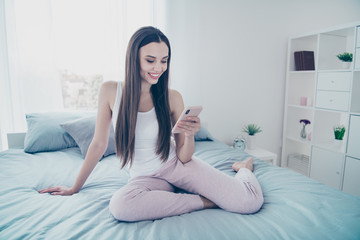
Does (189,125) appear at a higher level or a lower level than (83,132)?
higher

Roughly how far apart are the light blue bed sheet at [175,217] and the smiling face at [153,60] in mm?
602

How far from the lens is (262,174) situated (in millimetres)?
1376

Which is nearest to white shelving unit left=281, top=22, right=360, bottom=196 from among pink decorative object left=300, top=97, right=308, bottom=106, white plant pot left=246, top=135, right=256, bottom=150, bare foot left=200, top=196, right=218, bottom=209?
pink decorative object left=300, top=97, right=308, bottom=106

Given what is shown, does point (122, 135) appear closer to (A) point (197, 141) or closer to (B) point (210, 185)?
(B) point (210, 185)

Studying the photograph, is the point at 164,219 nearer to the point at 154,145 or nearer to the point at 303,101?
the point at 154,145

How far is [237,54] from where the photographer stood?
2.62 meters

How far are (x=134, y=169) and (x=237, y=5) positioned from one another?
2175 mm

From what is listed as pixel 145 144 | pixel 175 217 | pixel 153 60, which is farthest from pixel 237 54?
pixel 175 217

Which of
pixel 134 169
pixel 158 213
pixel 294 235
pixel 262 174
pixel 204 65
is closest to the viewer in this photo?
pixel 294 235

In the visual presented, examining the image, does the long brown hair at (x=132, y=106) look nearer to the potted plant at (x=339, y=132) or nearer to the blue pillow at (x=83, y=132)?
the blue pillow at (x=83, y=132)

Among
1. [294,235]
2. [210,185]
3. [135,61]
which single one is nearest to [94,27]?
[135,61]

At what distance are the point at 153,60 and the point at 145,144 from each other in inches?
15.7

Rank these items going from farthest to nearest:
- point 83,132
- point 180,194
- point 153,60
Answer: point 83,132 → point 153,60 → point 180,194

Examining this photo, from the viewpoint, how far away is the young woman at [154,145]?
100 cm
